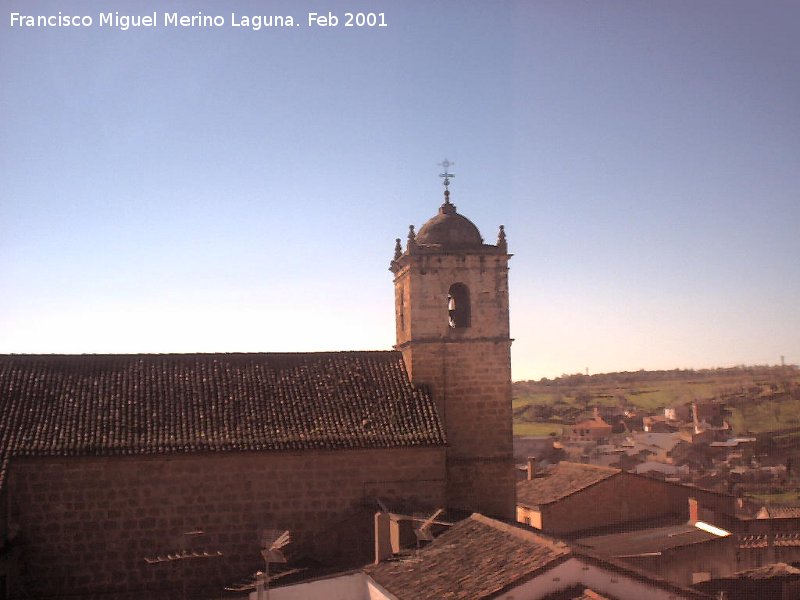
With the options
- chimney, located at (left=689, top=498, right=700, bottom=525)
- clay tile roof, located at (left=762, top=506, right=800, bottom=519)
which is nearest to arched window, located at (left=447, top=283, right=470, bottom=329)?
chimney, located at (left=689, top=498, right=700, bottom=525)

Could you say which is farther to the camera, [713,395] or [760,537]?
[713,395]

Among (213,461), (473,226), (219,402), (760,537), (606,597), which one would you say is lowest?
(760,537)

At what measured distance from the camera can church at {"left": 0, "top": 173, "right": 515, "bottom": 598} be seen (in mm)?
16453

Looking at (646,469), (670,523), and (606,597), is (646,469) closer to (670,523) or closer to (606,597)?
(670,523)

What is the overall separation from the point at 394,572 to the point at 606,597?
4067mm

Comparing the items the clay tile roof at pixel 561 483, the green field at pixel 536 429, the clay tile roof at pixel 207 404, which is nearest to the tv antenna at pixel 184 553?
the clay tile roof at pixel 207 404

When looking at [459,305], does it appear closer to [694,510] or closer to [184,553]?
[184,553]

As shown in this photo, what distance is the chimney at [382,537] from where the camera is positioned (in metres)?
15.2

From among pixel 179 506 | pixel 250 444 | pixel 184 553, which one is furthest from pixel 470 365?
pixel 184 553

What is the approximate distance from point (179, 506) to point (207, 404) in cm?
217

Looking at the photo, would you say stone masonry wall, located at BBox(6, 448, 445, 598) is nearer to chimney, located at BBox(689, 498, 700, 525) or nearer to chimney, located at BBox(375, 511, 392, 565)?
chimney, located at BBox(375, 511, 392, 565)

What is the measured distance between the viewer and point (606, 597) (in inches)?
418

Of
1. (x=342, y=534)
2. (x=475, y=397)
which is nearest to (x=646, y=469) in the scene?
(x=475, y=397)

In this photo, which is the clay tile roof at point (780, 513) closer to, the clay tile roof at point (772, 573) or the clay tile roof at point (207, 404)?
the clay tile roof at point (772, 573)
